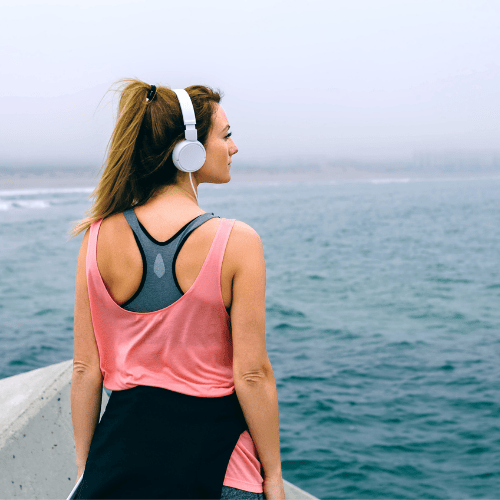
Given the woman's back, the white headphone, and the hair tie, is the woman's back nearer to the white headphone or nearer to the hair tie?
the white headphone

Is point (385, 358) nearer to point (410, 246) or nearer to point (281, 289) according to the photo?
point (281, 289)

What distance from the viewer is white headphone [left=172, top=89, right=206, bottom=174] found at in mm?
1412

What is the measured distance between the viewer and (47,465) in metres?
3.57

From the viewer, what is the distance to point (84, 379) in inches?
61.7

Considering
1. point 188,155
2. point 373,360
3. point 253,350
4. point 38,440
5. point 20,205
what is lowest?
point 373,360

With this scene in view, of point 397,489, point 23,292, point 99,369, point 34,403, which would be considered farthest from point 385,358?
point 23,292

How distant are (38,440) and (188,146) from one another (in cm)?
308

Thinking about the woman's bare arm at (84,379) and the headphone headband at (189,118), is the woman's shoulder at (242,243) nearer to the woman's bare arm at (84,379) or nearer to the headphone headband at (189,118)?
the headphone headband at (189,118)

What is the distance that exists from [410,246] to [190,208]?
3379cm

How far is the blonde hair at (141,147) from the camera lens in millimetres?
1442

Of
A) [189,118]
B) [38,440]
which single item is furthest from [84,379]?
[38,440]

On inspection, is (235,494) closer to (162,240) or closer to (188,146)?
(162,240)

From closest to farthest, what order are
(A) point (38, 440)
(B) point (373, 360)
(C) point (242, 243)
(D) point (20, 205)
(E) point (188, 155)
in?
(C) point (242, 243)
(E) point (188, 155)
(A) point (38, 440)
(B) point (373, 360)
(D) point (20, 205)

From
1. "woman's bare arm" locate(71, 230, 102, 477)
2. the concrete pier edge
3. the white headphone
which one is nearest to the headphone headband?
the white headphone
